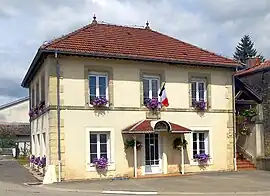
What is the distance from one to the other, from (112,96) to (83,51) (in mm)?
2467

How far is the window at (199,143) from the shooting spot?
22422mm

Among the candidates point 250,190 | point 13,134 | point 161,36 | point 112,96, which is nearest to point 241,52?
point 13,134

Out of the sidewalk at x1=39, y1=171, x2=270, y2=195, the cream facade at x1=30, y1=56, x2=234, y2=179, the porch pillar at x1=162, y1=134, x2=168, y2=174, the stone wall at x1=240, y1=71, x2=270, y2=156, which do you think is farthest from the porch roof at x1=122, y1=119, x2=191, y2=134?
the stone wall at x1=240, y1=71, x2=270, y2=156

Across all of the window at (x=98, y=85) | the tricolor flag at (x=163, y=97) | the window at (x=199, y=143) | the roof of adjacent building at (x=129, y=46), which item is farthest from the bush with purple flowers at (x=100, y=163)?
the window at (x=199, y=143)

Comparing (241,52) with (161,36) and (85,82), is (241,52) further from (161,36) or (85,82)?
(85,82)

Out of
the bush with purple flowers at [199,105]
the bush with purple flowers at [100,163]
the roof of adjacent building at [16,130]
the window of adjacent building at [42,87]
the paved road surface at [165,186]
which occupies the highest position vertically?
the window of adjacent building at [42,87]

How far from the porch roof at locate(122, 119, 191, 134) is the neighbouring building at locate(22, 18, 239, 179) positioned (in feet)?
0.15

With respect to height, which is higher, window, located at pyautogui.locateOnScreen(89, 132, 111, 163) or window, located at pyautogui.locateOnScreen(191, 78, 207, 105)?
window, located at pyautogui.locateOnScreen(191, 78, 207, 105)

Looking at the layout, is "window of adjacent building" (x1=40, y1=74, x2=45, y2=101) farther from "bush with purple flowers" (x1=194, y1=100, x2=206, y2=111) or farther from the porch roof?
"bush with purple flowers" (x1=194, y1=100, x2=206, y2=111)

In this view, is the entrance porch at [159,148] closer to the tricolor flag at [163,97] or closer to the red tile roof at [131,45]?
the tricolor flag at [163,97]

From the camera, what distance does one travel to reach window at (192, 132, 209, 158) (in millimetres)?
22422

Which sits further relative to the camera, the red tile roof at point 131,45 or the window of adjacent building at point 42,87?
the window of adjacent building at point 42,87

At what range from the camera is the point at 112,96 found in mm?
20516

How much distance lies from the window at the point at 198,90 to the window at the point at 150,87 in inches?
77.4
